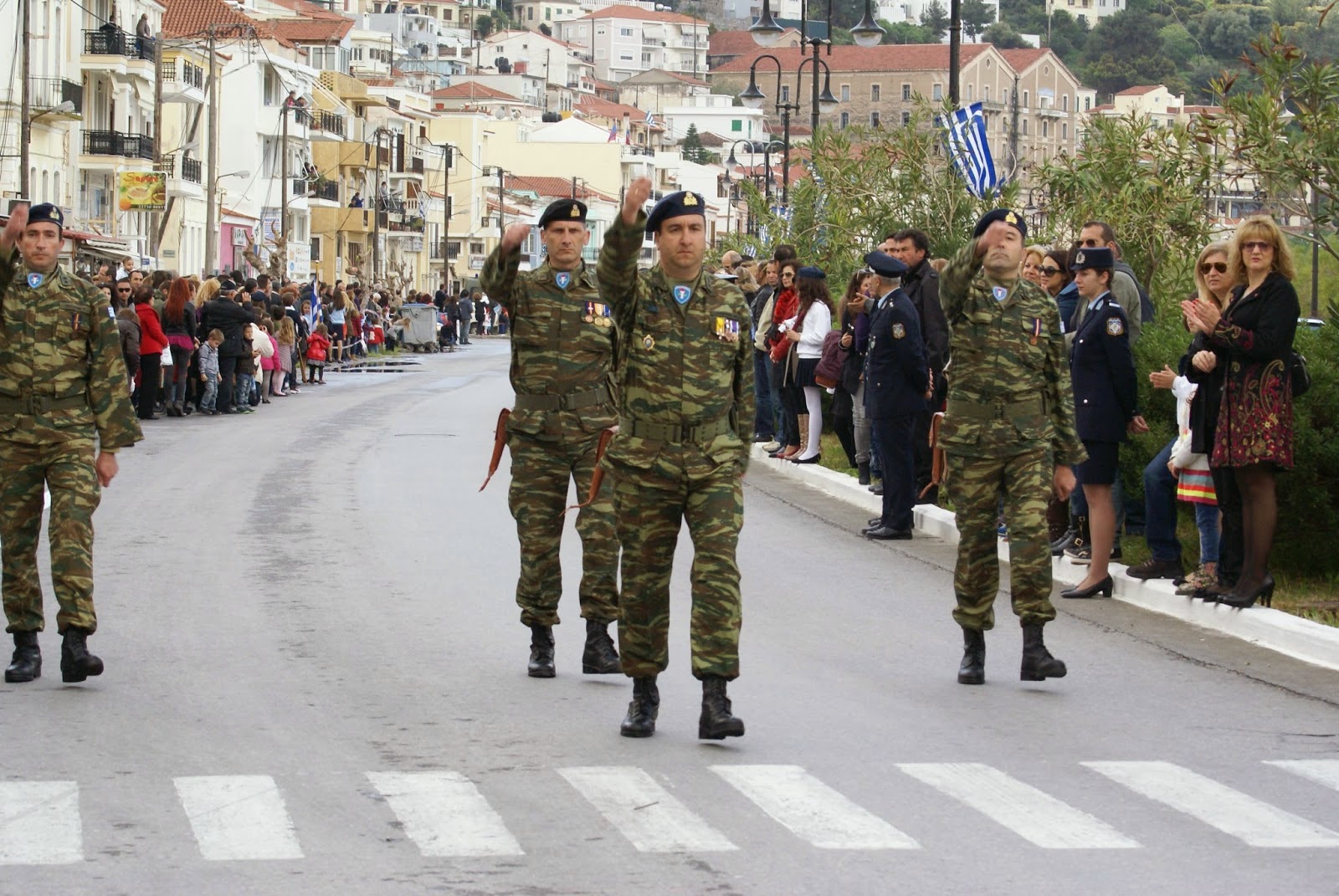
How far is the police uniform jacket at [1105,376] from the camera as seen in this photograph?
12219mm

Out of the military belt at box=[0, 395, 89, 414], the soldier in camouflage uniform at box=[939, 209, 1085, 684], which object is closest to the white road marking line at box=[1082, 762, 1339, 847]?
the soldier in camouflage uniform at box=[939, 209, 1085, 684]

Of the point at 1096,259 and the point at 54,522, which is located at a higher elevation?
the point at 1096,259

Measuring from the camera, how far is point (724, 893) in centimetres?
623

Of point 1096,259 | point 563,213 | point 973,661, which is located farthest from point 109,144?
point 973,661

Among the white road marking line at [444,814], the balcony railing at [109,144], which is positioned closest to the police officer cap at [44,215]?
the white road marking line at [444,814]

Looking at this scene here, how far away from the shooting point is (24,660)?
9570 mm

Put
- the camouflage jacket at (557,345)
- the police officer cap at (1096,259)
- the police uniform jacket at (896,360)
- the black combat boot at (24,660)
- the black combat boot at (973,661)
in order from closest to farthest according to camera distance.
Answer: the black combat boot at (24,660), the camouflage jacket at (557,345), the black combat boot at (973,661), the police officer cap at (1096,259), the police uniform jacket at (896,360)

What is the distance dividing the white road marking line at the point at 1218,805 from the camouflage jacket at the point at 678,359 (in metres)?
1.88

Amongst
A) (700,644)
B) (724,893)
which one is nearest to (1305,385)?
(700,644)

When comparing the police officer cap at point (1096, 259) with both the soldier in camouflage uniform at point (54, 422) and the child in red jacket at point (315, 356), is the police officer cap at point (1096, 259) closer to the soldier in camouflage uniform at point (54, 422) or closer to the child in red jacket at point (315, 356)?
the soldier in camouflage uniform at point (54, 422)

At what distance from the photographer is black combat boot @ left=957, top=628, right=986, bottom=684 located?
9938 mm

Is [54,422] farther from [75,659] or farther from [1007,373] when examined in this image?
[1007,373]

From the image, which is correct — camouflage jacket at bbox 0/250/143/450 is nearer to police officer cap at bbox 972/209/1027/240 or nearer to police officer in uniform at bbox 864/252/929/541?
police officer cap at bbox 972/209/1027/240

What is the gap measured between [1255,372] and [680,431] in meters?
4.08
